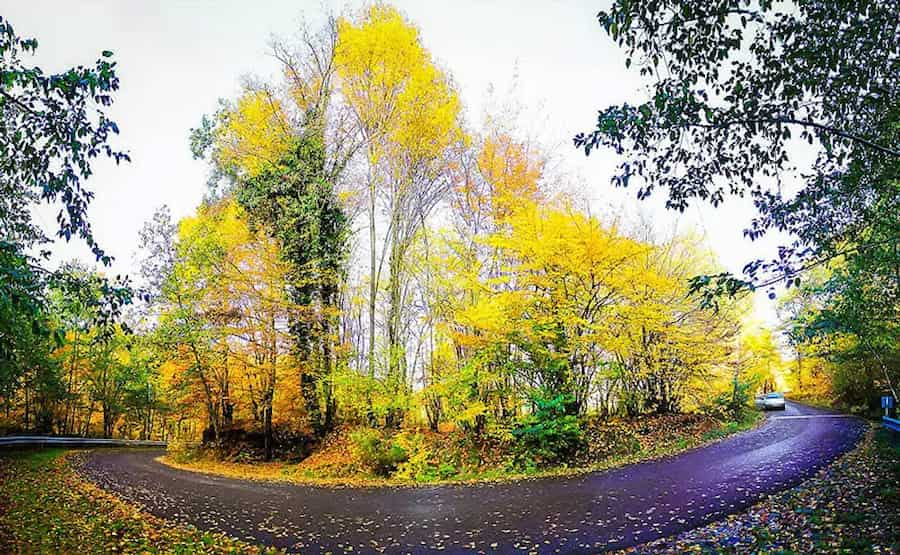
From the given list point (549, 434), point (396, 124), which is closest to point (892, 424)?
point (549, 434)

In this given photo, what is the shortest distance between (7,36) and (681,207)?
5953mm

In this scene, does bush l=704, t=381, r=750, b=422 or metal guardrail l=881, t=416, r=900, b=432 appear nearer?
metal guardrail l=881, t=416, r=900, b=432

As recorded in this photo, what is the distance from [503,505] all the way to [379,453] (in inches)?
208

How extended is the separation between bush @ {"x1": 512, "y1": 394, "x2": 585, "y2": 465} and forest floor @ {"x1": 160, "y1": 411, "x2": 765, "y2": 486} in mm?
250

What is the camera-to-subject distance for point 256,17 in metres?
14.7

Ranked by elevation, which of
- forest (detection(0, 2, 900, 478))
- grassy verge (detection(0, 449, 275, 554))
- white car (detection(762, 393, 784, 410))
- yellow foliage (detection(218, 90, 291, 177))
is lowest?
white car (detection(762, 393, 784, 410))

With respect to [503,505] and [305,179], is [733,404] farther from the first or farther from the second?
[305,179]

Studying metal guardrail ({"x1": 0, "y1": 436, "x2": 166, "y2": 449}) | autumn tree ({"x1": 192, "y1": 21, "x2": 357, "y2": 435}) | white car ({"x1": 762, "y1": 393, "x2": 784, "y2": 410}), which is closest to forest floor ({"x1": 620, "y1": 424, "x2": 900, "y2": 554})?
autumn tree ({"x1": 192, "y1": 21, "x2": 357, "y2": 435})

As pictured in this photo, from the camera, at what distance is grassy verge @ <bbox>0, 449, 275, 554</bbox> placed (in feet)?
20.0

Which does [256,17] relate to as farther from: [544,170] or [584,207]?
[584,207]

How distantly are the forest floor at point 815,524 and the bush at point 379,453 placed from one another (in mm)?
7904

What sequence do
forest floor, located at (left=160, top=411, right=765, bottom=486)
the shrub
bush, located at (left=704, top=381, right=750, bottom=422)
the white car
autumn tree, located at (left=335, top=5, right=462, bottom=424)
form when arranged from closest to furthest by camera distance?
forest floor, located at (left=160, top=411, right=765, bottom=486) < the shrub < autumn tree, located at (left=335, top=5, right=462, bottom=424) < bush, located at (left=704, top=381, right=750, bottom=422) < the white car

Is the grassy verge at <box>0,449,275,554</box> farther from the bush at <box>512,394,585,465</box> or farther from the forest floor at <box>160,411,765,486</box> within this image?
the bush at <box>512,394,585,465</box>

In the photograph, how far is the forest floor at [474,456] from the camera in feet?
37.5
